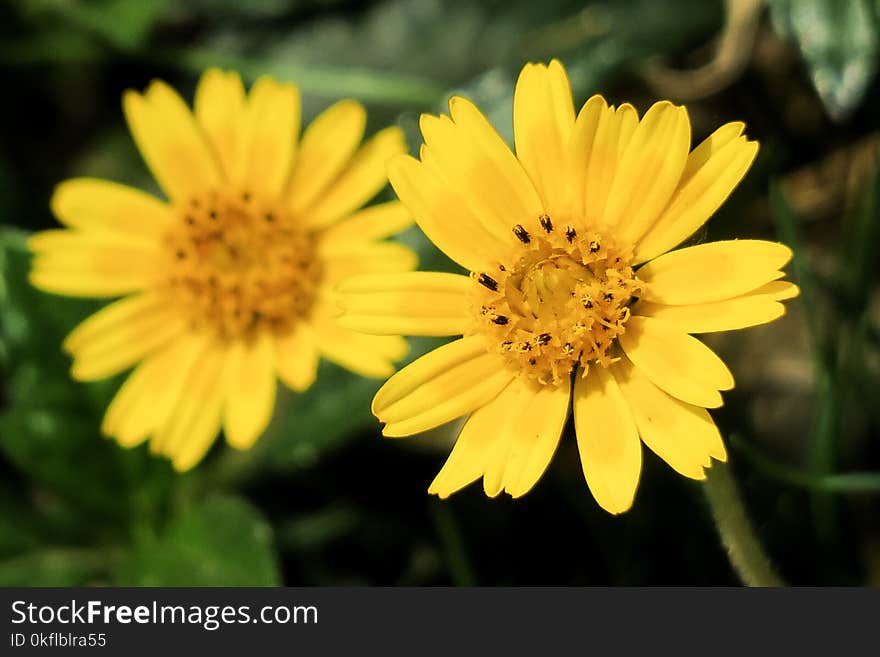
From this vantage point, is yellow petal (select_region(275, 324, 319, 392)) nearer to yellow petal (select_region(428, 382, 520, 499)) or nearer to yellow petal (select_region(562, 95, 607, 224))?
yellow petal (select_region(428, 382, 520, 499))

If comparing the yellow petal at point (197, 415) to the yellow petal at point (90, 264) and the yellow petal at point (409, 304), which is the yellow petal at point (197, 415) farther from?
the yellow petal at point (409, 304)

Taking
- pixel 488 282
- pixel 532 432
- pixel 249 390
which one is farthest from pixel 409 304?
pixel 249 390

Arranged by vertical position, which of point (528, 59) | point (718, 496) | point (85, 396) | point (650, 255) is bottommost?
point (718, 496)

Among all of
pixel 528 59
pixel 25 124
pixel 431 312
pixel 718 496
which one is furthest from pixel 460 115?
pixel 25 124

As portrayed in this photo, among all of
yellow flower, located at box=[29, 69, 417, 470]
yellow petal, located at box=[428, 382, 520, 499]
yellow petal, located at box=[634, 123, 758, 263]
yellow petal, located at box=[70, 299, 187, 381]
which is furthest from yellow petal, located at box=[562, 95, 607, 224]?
yellow petal, located at box=[70, 299, 187, 381]

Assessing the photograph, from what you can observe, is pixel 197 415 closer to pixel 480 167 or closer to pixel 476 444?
pixel 476 444

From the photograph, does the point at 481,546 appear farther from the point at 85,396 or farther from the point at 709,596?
the point at 85,396
